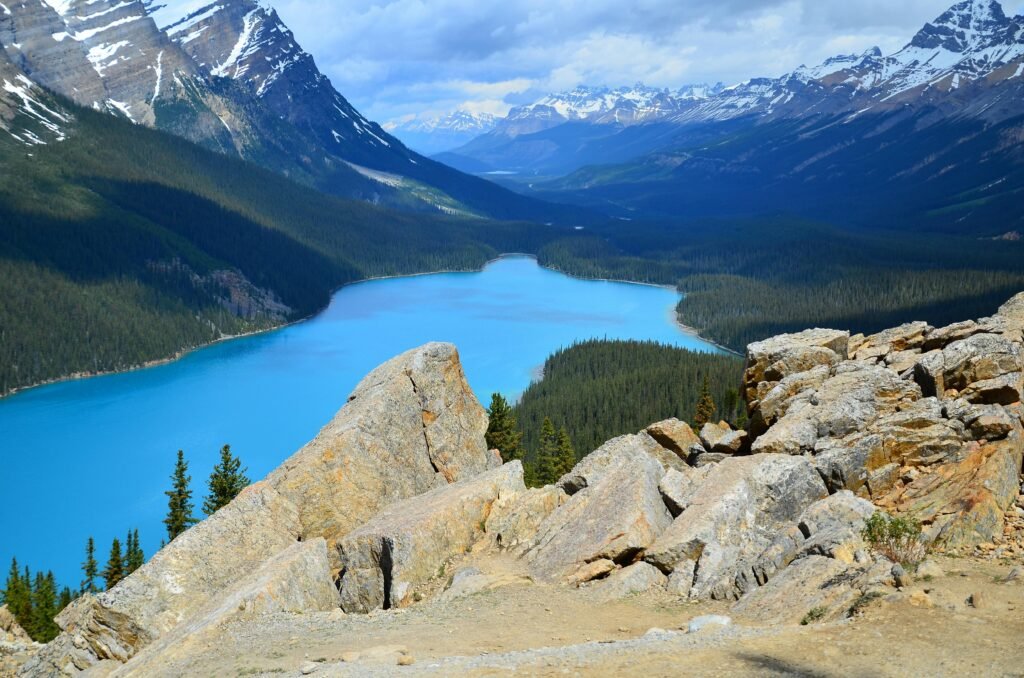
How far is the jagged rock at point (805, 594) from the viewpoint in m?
19.3

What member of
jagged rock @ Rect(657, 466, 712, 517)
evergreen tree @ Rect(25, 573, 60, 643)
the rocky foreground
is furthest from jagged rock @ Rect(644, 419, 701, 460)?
evergreen tree @ Rect(25, 573, 60, 643)

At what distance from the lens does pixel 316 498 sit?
32.5 m

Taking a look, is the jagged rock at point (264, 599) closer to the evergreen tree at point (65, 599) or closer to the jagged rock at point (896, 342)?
the jagged rock at point (896, 342)

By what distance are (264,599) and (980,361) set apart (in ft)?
87.4

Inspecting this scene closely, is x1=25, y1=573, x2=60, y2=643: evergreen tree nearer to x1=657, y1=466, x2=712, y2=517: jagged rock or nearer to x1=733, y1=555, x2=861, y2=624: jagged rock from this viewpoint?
x1=657, y1=466, x2=712, y2=517: jagged rock

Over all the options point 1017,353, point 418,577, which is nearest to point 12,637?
point 418,577

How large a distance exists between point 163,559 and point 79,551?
5327 centimetres

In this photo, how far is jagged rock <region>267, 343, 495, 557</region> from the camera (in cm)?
3266

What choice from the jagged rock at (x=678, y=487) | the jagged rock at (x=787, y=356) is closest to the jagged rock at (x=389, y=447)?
the jagged rock at (x=678, y=487)

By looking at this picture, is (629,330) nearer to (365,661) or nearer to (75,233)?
(75,233)

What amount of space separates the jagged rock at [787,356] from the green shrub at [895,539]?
16981mm

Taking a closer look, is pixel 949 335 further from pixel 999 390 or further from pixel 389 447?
pixel 389 447

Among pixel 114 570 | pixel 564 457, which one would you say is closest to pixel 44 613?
pixel 114 570

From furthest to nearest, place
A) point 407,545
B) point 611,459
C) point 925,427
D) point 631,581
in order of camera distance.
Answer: point 611,459 → point 925,427 → point 407,545 → point 631,581
